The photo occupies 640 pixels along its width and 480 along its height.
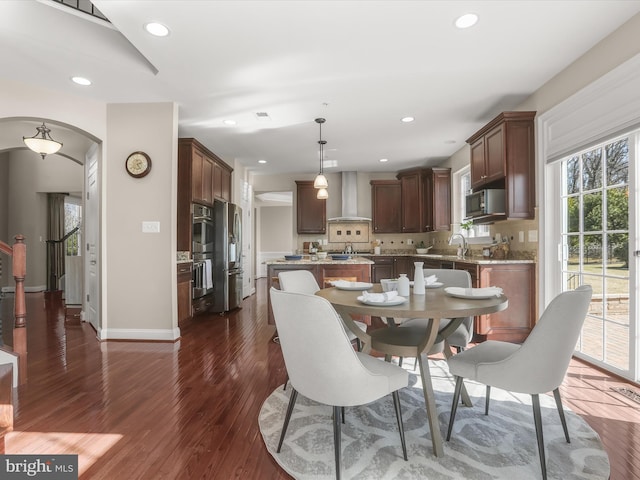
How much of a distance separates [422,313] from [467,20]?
2048mm

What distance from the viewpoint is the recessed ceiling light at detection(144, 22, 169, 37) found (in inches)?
95.4

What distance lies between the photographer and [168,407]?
2.23 meters

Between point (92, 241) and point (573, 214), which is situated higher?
point (573, 214)

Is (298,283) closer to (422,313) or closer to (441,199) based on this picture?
(422,313)

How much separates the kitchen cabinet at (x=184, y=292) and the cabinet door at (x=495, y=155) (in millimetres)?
3659

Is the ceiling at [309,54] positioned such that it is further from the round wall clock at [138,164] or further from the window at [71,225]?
the window at [71,225]

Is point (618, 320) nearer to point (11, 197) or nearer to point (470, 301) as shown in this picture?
point (470, 301)

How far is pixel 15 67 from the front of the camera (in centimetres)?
302

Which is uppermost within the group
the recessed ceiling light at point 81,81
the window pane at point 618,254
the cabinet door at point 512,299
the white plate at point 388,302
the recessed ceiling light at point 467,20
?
the recessed ceiling light at point 81,81

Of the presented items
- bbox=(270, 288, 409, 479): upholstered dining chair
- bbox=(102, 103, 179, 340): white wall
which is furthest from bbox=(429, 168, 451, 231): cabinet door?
bbox=(270, 288, 409, 479): upholstered dining chair

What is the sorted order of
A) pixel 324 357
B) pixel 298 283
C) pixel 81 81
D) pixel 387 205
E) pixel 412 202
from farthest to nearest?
pixel 387 205, pixel 412 202, pixel 81 81, pixel 298 283, pixel 324 357

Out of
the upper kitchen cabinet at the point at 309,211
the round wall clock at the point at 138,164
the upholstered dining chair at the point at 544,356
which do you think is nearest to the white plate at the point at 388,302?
the upholstered dining chair at the point at 544,356

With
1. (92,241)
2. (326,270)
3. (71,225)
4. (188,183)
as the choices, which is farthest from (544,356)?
(71,225)

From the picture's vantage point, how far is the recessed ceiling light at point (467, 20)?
7.63 feet
